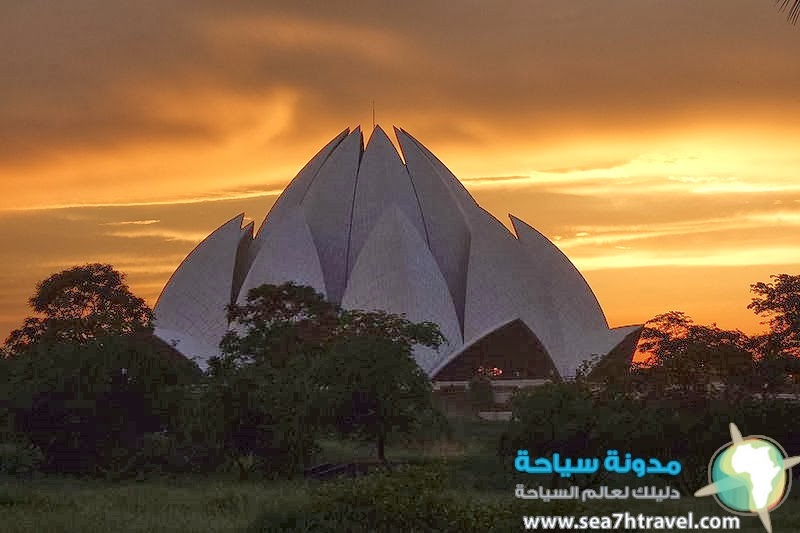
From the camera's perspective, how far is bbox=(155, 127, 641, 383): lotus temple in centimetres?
4119

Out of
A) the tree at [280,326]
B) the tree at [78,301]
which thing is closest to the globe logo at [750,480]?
the tree at [280,326]

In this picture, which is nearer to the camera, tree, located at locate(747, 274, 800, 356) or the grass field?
the grass field

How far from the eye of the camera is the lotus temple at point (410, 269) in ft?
135

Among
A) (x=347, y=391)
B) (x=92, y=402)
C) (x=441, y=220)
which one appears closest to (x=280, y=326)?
(x=92, y=402)

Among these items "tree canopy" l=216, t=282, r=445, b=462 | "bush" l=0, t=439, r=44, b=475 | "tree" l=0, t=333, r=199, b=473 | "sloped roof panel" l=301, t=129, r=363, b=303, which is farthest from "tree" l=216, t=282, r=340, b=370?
"sloped roof panel" l=301, t=129, r=363, b=303

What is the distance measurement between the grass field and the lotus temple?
18703 millimetres

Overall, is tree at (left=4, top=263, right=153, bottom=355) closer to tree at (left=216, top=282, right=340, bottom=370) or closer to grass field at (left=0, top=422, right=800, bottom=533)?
tree at (left=216, top=282, right=340, bottom=370)

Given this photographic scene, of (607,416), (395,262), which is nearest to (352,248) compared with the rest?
(395,262)

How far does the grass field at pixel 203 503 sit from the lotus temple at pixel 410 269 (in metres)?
18.7

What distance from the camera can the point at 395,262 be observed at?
41.0m

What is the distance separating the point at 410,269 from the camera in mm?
40812

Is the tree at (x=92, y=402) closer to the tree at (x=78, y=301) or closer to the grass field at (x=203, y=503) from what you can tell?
the grass field at (x=203, y=503)

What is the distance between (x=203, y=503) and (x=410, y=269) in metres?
25.8

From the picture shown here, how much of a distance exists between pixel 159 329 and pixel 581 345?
47.8 feet
